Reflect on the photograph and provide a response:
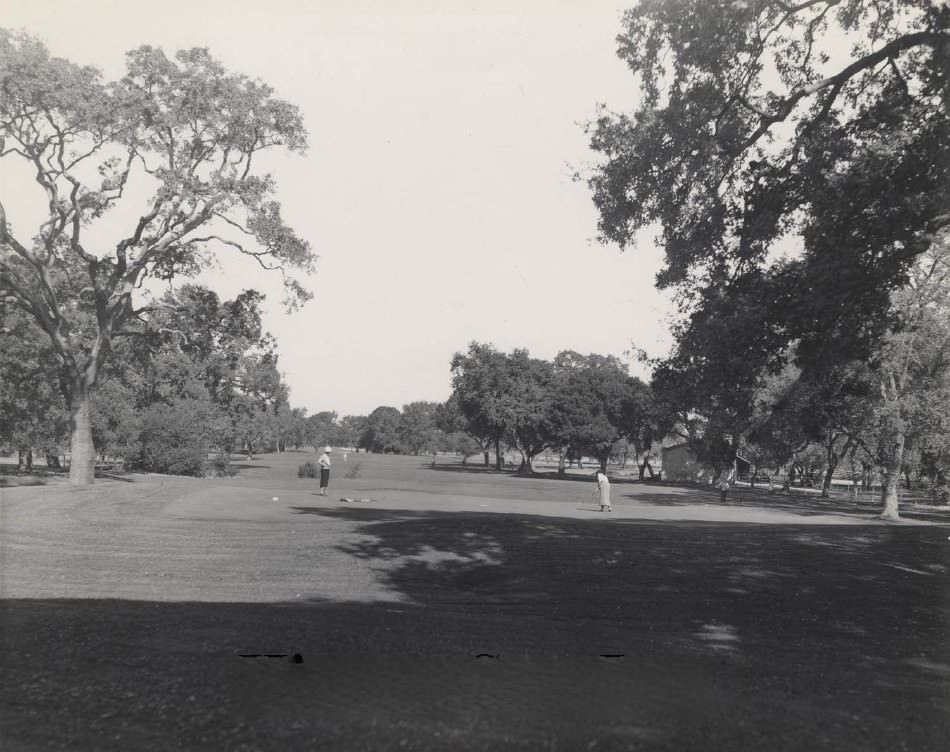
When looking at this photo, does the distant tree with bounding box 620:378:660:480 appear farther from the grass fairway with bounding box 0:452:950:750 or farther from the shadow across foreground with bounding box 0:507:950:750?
the shadow across foreground with bounding box 0:507:950:750

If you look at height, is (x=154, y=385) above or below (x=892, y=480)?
above

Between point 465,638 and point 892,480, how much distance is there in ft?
130

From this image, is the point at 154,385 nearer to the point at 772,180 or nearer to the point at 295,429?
the point at 772,180

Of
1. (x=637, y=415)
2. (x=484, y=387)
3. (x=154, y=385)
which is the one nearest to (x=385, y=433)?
(x=484, y=387)

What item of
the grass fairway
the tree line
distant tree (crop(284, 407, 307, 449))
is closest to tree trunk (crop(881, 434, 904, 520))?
the grass fairway

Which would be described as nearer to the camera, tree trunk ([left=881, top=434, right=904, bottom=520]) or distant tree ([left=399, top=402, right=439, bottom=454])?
tree trunk ([left=881, top=434, right=904, bottom=520])

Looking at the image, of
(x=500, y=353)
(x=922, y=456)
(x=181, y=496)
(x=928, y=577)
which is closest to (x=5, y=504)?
(x=181, y=496)

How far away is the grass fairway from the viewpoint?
487cm

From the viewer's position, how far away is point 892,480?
39.4 m

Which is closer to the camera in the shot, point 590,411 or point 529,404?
point 590,411

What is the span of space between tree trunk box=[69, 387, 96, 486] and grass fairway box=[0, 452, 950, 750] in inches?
535

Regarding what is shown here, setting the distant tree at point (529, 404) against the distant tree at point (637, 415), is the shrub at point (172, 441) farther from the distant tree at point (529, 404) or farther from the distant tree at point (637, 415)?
the distant tree at point (637, 415)

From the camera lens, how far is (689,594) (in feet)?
33.3

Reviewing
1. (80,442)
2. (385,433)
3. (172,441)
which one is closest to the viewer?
(80,442)
